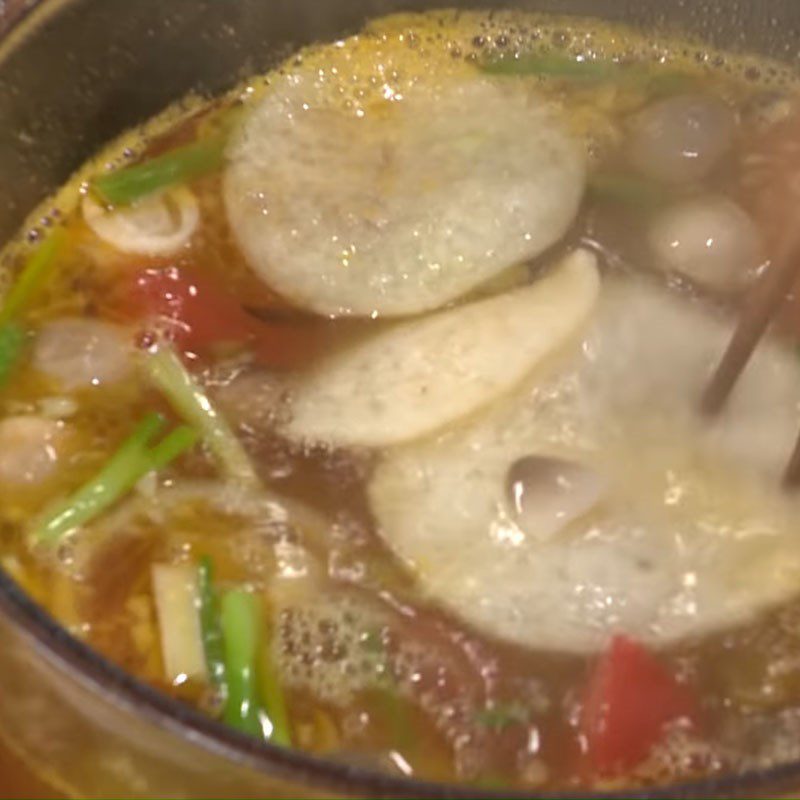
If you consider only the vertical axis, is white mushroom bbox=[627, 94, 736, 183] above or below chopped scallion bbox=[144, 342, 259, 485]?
below

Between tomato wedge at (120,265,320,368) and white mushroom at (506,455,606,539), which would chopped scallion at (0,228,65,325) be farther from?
white mushroom at (506,455,606,539)

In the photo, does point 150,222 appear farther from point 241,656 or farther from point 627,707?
point 627,707

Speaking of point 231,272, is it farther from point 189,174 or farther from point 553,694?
point 553,694

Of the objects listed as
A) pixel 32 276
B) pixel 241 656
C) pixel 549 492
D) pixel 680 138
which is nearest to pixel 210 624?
pixel 241 656

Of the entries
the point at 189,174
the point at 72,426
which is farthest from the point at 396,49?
the point at 72,426

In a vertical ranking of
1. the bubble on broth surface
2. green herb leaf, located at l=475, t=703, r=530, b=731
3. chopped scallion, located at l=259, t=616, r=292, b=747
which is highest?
chopped scallion, located at l=259, t=616, r=292, b=747

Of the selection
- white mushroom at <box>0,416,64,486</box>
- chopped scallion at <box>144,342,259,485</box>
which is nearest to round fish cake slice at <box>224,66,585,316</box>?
chopped scallion at <box>144,342,259,485</box>
